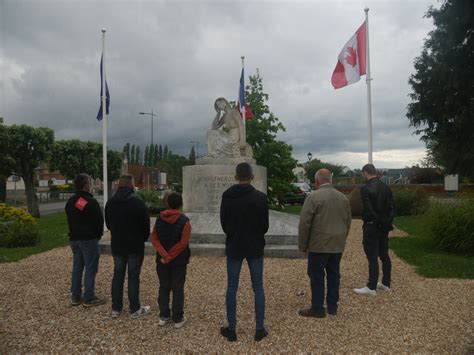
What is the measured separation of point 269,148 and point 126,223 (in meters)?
16.5

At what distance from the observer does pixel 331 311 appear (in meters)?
4.50

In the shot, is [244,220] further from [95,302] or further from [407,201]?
[407,201]

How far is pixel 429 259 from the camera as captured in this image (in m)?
7.84

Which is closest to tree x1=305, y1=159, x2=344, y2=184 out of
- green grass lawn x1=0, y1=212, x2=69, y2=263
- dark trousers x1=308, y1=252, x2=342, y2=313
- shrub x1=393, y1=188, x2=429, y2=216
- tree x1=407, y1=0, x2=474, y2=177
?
tree x1=407, y1=0, x2=474, y2=177

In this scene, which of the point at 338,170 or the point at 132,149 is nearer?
the point at 338,170

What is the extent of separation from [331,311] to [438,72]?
21.2 metres

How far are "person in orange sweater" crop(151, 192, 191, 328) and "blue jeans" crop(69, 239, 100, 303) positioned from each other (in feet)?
4.10

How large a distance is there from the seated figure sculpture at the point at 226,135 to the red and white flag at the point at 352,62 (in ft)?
10.1

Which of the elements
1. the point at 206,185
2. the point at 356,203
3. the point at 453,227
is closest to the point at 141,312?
the point at 206,185

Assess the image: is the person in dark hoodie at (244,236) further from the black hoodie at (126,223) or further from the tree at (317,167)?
the tree at (317,167)

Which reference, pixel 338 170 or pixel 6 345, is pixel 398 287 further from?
pixel 338 170

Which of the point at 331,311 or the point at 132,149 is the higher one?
the point at 132,149

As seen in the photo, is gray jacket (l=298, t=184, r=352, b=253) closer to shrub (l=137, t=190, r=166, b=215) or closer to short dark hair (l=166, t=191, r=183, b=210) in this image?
short dark hair (l=166, t=191, r=183, b=210)

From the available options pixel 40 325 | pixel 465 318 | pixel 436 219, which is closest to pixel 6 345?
A: pixel 40 325
